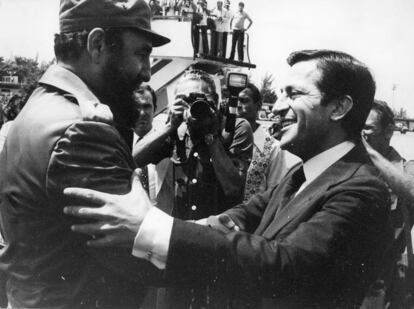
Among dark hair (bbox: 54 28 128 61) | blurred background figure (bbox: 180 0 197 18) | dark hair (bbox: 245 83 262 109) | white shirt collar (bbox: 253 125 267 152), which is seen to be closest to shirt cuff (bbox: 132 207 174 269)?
dark hair (bbox: 54 28 128 61)

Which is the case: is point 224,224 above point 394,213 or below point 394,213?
above

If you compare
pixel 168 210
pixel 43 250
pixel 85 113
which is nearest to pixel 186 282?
pixel 43 250

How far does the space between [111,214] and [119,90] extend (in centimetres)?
54

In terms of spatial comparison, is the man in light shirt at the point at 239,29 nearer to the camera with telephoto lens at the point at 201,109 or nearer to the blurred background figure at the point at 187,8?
the blurred background figure at the point at 187,8

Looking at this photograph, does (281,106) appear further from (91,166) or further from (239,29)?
(239,29)

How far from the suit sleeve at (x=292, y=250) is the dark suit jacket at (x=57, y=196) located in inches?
6.4

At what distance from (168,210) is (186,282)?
1570 mm

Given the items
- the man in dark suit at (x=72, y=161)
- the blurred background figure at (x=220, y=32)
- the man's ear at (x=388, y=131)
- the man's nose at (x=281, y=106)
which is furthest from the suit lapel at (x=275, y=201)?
the blurred background figure at (x=220, y=32)

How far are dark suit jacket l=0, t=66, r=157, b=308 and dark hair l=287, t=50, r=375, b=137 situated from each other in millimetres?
897

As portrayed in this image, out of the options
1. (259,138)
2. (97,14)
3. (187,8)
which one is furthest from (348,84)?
(187,8)

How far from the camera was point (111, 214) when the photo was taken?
1315 millimetres

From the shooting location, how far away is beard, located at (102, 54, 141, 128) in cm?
164

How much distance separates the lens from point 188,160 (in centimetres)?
303

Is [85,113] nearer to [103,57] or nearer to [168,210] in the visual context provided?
[103,57]
